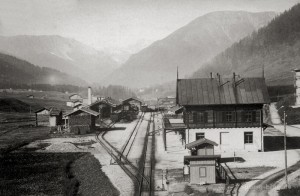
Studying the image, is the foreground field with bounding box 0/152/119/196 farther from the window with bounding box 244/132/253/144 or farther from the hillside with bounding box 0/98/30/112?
the hillside with bounding box 0/98/30/112

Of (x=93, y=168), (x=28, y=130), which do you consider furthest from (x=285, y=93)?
(x=93, y=168)

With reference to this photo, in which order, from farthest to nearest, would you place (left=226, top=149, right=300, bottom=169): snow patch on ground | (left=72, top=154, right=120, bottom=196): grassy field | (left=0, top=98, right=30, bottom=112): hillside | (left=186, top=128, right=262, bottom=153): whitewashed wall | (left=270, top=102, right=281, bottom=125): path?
(left=0, top=98, right=30, bottom=112): hillside < (left=270, top=102, right=281, bottom=125): path < (left=186, top=128, right=262, bottom=153): whitewashed wall < (left=226, top=149, right=300, bottom=169): snow patch on ground < (left=72, top=154, right=120, bottom=196): grassy field

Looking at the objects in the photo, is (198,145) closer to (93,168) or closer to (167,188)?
(167,188)

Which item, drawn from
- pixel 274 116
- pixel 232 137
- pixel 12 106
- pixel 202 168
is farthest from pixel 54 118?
pixel 12 106

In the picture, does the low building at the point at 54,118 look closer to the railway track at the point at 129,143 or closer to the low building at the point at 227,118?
the railway track at the point at 129,143

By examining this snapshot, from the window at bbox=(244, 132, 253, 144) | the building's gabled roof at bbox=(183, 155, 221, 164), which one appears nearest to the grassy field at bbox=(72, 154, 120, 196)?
the building's gabled roof at bbox=(183, 155, 221, 164)

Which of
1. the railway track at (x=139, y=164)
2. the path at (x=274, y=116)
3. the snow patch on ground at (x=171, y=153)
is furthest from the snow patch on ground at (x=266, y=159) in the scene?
the path at (x=274, y=116)

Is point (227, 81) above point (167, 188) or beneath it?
above
